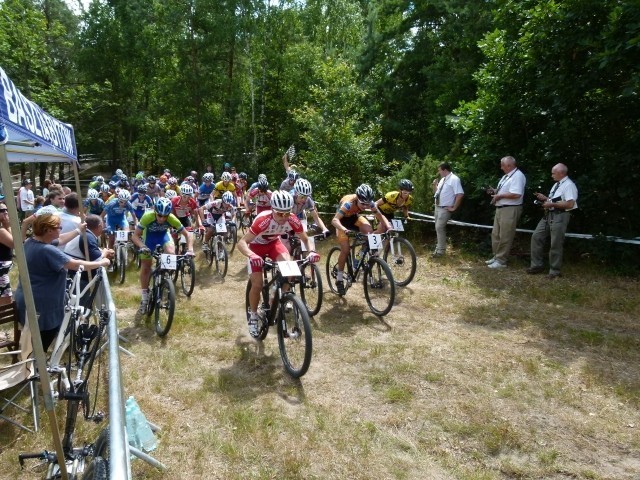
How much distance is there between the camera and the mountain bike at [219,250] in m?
9.48

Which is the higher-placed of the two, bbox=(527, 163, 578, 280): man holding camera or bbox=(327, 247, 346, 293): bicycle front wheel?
bbox=(527, 163, 578, 280): man holding camera

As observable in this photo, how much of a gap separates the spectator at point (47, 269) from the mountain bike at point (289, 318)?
2064 millimetres

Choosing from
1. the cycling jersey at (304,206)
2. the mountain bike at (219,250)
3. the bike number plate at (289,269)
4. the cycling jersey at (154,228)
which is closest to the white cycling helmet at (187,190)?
the mountain bike at (219,250)

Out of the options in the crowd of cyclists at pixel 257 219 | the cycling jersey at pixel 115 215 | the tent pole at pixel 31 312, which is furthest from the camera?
the cycling jersey at pixel 115 215

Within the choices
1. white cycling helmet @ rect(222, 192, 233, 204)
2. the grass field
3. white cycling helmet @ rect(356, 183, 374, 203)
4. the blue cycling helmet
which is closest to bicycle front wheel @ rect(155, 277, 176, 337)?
the grass field

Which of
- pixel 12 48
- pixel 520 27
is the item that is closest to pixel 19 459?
pixel 520 27

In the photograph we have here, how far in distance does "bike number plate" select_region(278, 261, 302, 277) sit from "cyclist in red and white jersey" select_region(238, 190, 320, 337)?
354mm

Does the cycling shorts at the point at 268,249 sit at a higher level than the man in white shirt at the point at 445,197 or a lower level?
lower

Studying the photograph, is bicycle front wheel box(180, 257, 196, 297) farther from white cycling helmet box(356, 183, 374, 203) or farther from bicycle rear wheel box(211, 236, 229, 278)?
white cycling helmet box(356, 183, 374, 203)

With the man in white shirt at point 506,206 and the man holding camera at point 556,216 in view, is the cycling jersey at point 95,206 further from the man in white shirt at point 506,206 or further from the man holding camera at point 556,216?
the man holding camera at point 556,216

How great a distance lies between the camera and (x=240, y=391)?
15.4 feet

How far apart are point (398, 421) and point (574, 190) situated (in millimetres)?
5631

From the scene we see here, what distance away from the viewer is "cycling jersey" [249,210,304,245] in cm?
562

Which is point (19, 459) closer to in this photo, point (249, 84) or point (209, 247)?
point (209, 247)
